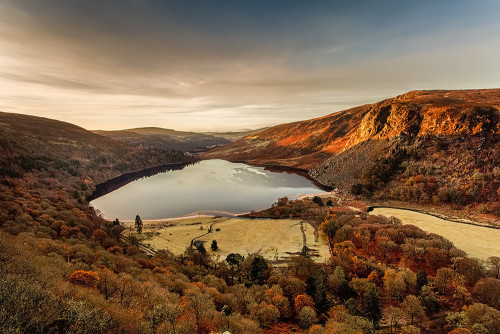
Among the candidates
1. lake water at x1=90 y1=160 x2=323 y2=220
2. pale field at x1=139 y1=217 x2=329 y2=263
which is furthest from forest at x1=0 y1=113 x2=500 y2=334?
lake water at x1=90 y1=160 x2=323 y2=220

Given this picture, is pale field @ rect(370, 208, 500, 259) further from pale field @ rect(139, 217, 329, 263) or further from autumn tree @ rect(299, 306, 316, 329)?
autumn tree @ rect(299, 306, 316, 329)

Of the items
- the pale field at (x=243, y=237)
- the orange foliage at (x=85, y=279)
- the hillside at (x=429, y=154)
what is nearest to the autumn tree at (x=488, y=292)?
the pale field at (x=243, y=237)

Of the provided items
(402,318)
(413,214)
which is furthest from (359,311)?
(413,214)

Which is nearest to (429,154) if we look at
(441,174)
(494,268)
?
(441,174)

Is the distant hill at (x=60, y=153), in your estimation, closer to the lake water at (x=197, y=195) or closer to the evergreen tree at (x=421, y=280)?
the lake water at (x=197, y=195)

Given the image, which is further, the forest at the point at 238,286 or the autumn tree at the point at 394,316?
the autumn tree at the point at 394,316
